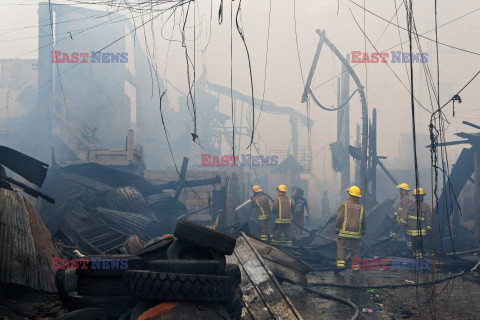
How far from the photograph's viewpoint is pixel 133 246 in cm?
Result: 634

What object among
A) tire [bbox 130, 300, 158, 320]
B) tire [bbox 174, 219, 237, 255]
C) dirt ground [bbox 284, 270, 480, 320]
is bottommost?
dirt ground [bbox 284, 270, 480, 320]

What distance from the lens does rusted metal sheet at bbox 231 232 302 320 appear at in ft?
16.7

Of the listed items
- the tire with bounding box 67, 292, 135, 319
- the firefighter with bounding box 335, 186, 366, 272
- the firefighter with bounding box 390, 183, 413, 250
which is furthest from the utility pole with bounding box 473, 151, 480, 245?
the tire with bounding box 67, 292, 135, 319

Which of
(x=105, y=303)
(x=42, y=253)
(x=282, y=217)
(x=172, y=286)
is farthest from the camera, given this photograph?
(x=282, y=217)

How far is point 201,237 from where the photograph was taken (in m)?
4.76

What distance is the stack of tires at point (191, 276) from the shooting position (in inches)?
153

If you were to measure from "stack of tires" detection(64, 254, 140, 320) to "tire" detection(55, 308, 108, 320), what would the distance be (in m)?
0.40

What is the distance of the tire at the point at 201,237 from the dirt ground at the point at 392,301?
179cm

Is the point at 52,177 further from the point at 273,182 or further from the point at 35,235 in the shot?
the point at 273,182

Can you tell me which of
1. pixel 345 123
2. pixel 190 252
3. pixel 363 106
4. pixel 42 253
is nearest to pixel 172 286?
pixel 190 252

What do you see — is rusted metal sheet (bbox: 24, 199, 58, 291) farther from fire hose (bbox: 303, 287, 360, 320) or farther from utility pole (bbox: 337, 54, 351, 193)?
utility pole (bbox: 337, 54, 351, 193)

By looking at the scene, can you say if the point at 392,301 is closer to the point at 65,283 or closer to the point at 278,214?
the point at 65,283

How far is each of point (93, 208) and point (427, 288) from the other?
7.98 metres

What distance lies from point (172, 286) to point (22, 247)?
8.01 ft
